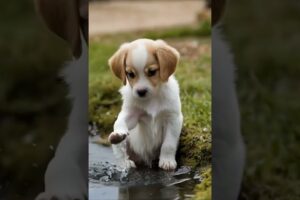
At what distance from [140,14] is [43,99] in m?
2.62

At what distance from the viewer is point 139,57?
137 centimetres

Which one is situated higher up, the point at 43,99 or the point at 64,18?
the point at 64,18

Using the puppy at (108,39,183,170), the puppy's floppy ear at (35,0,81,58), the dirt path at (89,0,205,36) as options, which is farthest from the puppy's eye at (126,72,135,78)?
the dirt path at (89,0,205,36)

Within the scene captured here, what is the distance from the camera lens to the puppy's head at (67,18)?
4.46ft

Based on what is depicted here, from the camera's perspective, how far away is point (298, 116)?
4.76 feet

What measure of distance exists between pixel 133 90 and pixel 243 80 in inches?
8.6

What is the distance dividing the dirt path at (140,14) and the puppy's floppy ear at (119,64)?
1898 millimetres

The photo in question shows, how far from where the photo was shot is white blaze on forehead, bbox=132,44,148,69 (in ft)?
4.50

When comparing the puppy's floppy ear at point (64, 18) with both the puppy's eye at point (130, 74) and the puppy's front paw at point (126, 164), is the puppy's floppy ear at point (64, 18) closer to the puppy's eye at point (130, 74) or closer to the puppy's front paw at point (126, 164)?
the puppy's eye at point (130, 74)

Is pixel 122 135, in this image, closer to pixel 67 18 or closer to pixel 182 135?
pixel 182 135

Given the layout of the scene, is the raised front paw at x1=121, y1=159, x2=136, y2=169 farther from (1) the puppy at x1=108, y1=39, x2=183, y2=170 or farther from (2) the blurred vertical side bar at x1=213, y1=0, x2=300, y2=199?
(2) the blurred vertical side bar at x1=213, y1=0, x2=300, y2=199

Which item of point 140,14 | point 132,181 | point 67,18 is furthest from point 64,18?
point 140,14

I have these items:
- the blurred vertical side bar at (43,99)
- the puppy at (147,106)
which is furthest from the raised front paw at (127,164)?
the blurred vertical side bar at (43,99)

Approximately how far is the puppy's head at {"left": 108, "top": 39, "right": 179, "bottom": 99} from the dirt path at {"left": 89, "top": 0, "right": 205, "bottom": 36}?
1.92 metres
